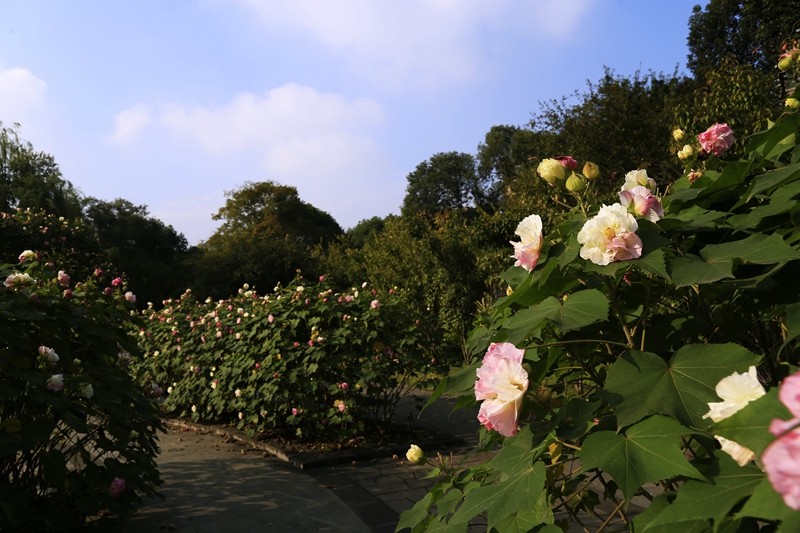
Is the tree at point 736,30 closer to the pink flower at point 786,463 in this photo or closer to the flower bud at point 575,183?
the flower bud at point 575,183

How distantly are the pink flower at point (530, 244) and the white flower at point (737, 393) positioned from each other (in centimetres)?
50

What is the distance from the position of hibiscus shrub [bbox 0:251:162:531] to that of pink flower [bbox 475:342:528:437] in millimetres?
2326

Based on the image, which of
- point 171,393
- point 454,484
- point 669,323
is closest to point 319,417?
point 171,393

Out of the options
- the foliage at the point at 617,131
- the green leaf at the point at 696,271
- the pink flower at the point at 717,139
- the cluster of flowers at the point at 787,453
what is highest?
the foliage at the point at 617,131

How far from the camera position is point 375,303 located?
6207 millimetres

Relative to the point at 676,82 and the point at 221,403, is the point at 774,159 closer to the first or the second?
the point at 221,403

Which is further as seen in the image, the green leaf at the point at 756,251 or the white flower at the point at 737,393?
the green leaf at the point at 756,251

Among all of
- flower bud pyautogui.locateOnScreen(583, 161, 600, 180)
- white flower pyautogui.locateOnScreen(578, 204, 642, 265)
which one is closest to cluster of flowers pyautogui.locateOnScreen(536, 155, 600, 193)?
flower bud pyautogui.locateOnScreen(583, 161, 600, 180)

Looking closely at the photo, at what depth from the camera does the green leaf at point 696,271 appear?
953mm

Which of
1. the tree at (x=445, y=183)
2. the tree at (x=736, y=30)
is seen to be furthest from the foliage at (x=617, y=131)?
the tree at (x=445, y=183)

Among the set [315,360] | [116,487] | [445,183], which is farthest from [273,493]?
[445,183]

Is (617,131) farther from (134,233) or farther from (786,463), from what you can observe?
(134,233)

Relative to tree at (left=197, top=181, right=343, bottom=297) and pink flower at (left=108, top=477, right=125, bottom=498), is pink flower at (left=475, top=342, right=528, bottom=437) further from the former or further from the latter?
tree at (left=197, top=181, right=343, bottom=297)

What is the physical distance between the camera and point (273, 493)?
4738 millimetres
